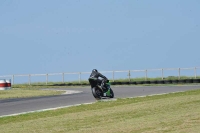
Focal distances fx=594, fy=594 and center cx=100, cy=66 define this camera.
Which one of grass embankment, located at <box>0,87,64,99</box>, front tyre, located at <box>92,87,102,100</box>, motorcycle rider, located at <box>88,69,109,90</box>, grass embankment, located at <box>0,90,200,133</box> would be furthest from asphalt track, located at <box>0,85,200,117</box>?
grass embankment, located at <box>0,87,64,99</box>

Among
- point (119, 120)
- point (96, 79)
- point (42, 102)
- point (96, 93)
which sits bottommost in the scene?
point (119, 120)

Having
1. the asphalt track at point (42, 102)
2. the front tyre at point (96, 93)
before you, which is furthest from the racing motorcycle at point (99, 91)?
the asphalt track at point (42, 102)

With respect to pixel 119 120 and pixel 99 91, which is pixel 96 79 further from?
pixel 119 120

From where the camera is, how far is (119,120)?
1561 centimetres

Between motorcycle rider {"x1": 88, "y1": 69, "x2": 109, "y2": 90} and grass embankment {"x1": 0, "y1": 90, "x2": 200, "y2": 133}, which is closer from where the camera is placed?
grass embankment {"x1": 0, "y1": 90, "x2": 200, "y2": 133}

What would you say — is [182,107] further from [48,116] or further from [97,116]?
[48,116]

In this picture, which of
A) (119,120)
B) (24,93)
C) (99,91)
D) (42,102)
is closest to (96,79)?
(99,91)

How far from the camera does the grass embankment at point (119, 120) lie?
44.7ft

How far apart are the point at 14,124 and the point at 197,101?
6.85 m

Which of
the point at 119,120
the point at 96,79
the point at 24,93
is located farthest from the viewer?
the point at 24,93

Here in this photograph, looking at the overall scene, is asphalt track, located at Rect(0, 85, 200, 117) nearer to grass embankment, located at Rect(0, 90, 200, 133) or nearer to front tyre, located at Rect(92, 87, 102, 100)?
front tyre, located at Rect(92, 87, 102, 100)

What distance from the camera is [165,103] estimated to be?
20.2m

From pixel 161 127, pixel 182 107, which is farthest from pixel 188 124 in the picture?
pixel 182 107

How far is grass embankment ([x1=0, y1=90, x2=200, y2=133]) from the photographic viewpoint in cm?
1361
